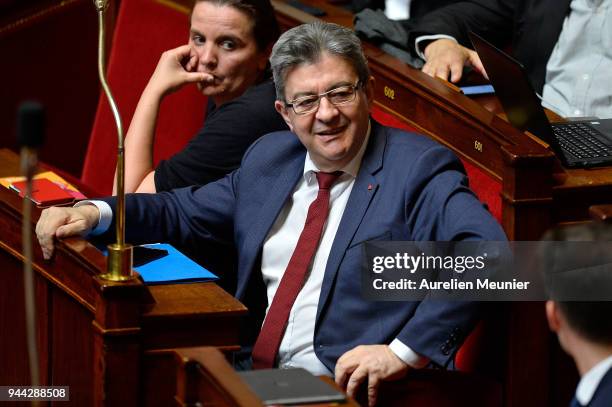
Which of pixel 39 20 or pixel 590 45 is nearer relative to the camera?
pixel 590 45

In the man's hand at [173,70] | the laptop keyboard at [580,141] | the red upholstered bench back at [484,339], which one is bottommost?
the red upholstered bench back at [484,339]

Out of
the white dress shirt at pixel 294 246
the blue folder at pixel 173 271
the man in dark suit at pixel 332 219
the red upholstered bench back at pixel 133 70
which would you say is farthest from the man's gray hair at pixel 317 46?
the red upholstered bench back at pixel 133 70

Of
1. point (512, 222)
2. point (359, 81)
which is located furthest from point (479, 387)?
point (359, 81)

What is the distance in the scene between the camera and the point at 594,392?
1.38m

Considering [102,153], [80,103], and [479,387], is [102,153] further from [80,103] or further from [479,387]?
[479,387]

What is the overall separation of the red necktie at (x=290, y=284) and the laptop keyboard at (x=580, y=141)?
0.51 m

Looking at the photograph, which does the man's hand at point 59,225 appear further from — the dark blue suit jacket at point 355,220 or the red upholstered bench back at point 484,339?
the red upholstered bench back at point 484,339

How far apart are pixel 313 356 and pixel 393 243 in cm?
26

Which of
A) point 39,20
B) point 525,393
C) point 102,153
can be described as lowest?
point 525,393

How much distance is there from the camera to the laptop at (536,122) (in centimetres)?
227

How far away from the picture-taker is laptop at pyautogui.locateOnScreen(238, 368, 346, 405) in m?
1.57

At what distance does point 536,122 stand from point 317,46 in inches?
18.3

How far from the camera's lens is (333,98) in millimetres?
2189

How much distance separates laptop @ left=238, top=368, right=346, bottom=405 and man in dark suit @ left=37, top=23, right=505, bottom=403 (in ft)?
1.12
